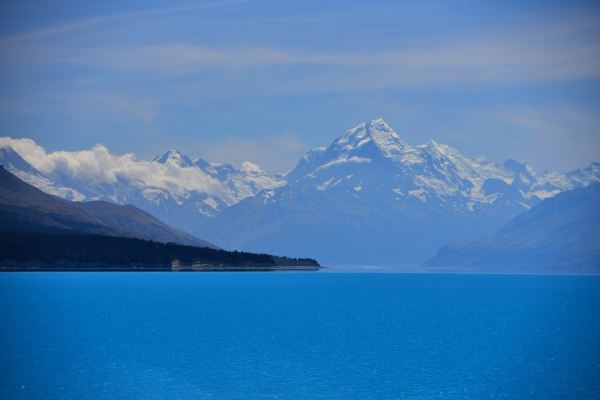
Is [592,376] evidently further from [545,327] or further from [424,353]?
[545,327]

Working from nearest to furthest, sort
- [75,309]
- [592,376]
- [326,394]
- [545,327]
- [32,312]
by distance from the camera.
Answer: [326,394], [592,376], [545,327], [32,312], [75,309]

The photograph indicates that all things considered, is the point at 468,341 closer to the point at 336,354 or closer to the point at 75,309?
the point at 336,354

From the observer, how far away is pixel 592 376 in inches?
3351

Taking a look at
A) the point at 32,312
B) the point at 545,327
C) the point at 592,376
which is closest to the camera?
the point at 592,376

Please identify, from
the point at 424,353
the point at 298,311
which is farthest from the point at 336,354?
the point at 298,311

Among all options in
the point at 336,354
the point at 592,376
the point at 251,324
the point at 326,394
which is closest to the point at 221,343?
the point at 336,354

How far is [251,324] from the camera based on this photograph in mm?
135750

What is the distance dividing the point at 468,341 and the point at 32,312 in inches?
2902

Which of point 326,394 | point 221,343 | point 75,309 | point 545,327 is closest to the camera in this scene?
point 326,394

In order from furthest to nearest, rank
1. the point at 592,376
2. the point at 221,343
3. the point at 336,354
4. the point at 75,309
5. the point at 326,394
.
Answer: the point at 75,309
the point at 221,343
the point at 336,354
the point at 592,376
the point at 326,394

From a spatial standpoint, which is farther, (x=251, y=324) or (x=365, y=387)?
(x=251, y=324)

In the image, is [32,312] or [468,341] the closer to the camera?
[468,341]

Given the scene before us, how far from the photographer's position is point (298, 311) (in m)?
166

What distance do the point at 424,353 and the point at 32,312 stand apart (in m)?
73.1
